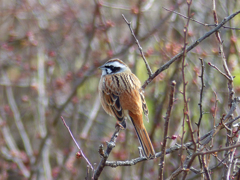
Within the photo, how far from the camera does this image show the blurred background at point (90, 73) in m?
6.15

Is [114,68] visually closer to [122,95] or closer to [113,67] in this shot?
[113,67]

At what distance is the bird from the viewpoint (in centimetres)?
477

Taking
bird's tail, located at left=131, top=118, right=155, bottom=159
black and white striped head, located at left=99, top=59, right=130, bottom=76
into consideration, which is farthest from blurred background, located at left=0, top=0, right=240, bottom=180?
bird's tail, located at left=131, top=118, right=155, bottom=159

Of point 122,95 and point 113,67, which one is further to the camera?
point 113,67

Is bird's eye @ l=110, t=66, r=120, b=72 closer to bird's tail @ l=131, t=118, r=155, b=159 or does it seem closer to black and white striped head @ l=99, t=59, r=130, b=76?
black and white striped head @ l=99, t=59, r=130, b=76

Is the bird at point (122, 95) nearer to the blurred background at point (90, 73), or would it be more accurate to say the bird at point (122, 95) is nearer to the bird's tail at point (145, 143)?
the bird's tail at point (145, 143)

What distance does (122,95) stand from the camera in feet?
16.3

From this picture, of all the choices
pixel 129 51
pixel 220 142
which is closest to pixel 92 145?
pixel 129 51

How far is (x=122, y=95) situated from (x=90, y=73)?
72.9 inches

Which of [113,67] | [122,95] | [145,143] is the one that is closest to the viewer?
[145,143]

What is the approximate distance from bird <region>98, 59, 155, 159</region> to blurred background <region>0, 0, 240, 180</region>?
832 mm

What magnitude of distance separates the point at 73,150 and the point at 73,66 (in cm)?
230

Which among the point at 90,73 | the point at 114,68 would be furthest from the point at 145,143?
the point at 90,73

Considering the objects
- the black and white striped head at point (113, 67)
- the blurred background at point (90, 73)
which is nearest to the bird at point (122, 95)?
the black and white striped head at point (113, 67)
